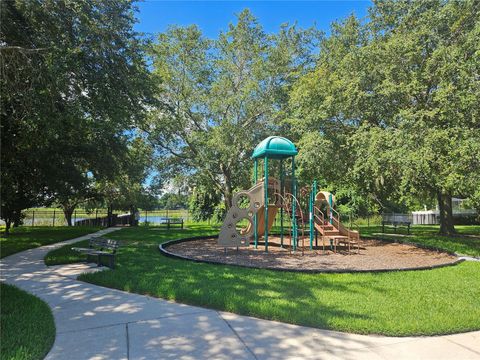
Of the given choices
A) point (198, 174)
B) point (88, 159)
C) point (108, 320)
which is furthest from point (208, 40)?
point (108, 320)

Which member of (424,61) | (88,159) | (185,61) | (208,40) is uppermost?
(208,40)

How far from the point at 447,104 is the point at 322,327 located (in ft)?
31.4

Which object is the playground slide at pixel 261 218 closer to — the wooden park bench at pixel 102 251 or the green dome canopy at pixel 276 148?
the green dome canopy at pixel 276 148

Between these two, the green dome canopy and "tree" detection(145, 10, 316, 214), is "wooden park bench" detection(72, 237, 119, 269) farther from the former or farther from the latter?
"tree" detection(145, 10, 316, 214)

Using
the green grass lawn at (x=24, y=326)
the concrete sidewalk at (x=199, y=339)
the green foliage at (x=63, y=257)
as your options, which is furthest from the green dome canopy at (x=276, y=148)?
the green grass lawn at (x=24, y=326)

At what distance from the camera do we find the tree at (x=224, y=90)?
2316 cm

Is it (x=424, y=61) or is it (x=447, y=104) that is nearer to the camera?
(x=447, y=104)

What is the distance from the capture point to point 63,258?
9.71 metres

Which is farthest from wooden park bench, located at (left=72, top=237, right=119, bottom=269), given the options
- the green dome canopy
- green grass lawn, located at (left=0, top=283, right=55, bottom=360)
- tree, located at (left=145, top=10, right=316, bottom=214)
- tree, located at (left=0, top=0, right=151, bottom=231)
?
tree, located at (left=145, top=10, right=316, bottom=214)

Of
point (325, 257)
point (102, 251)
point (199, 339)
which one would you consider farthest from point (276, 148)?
point (199, 339)

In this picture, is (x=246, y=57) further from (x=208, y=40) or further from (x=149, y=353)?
(x=149, y=353)

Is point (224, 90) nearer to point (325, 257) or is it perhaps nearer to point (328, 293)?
point (325, 257)

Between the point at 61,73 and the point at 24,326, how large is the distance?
6139 mm

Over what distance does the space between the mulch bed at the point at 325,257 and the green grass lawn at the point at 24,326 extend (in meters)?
4.70
